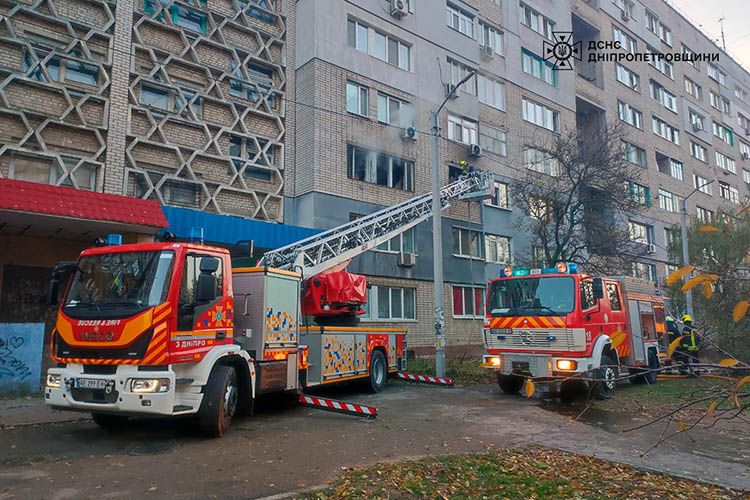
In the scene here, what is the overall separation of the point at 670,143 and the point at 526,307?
3507cm

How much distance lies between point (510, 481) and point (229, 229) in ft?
38.9

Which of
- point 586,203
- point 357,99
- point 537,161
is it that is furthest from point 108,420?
point 537,161

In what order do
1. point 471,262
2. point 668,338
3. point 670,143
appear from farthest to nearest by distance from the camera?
point 670,143 → point 471,262 → point 668,338

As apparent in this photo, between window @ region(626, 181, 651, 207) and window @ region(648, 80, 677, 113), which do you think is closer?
window @ region(626, 181, 651, 207)

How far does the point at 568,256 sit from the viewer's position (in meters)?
22.3

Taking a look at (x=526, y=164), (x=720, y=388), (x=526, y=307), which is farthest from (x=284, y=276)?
(x=526, y=164)

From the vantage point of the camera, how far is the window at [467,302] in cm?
2364

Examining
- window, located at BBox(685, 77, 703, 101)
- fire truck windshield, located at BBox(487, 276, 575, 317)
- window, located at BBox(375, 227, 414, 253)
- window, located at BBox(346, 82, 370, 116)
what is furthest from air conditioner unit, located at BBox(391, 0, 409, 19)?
window, located at BBox(685, 77, 703, 101)

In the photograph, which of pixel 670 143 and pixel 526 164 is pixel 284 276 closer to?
pixel 526 164

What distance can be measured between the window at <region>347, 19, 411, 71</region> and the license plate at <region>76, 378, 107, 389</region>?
1716 cm

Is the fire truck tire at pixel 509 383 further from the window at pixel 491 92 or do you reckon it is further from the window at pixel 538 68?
the window at pixel 538 68

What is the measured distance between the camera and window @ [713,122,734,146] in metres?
47.5

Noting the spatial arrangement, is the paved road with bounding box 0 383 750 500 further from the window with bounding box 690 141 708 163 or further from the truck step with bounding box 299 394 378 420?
the window with bounding box 690 141 708 163

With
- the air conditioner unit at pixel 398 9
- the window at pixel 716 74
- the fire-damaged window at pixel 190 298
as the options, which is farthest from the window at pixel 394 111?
the window at pixel 716 74
